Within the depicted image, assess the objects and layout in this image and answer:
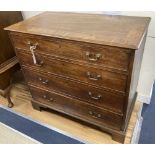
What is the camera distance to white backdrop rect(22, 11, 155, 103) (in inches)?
53.7

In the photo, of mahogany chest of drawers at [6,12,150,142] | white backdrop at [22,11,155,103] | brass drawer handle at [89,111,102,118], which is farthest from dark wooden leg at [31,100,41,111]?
white backdrop at [22,11,155,103]

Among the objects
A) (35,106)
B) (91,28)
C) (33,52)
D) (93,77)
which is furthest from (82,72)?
(35,106)

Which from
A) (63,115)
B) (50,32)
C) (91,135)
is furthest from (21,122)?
(50,32)

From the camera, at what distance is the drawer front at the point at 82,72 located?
1121 millimetres

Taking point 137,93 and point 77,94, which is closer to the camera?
point 77,94

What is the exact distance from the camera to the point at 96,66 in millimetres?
1125

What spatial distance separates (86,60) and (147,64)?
680 mm

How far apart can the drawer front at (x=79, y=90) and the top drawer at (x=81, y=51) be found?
0.71ft

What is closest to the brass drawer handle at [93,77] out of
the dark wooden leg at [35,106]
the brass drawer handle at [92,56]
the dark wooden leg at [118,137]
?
the brass drawer handle at [92,56]

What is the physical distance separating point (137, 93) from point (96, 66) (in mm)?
782

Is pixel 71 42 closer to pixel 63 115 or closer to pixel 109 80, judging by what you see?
pixel 109 80

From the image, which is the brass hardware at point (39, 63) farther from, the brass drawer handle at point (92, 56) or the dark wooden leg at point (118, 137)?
the dark wooden leg at point (118, 137)

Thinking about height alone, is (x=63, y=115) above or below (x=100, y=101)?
below

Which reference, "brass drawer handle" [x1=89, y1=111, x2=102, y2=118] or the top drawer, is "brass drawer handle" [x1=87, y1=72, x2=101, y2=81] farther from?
"brass drawer handle" [x1=89, y1=111, x2=102, y2=118]
